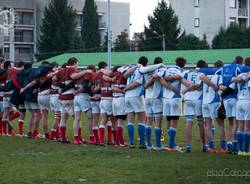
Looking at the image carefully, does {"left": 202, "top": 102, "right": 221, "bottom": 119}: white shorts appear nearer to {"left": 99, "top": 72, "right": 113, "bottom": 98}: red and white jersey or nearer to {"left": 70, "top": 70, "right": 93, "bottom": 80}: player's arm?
{"left": 99, "top": 72, "right": 113, "bottom": 98}: red and white jersey

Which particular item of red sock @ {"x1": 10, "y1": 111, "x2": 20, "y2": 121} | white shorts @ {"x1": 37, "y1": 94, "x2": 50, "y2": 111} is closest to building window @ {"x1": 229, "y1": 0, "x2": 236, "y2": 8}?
red sock @ {"x1": 10, "y1": 111, "x2": 20, "y2": 121}

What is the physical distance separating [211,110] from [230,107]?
0.48 meters

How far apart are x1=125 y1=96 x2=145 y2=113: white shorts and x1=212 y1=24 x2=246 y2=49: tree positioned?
6813 centimetres

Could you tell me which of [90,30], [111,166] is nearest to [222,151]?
[111,166]

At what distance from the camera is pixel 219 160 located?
1388 cm

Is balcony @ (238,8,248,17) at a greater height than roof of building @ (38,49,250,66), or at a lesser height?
greater

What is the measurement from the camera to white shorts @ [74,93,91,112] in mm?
18656

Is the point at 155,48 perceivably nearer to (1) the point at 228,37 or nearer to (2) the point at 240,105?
(1) the point at 228,37

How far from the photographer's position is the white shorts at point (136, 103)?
17.5m

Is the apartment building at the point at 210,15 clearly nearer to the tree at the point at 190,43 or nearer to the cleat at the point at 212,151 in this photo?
the tree at the point at 190,43

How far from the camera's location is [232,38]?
3332 inches

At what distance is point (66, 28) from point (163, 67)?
8157 centimetres

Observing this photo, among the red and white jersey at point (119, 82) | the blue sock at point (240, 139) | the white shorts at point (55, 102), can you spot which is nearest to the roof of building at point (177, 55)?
the white shorts at point (55, 102)

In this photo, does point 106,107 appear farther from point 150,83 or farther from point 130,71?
point 150,83
